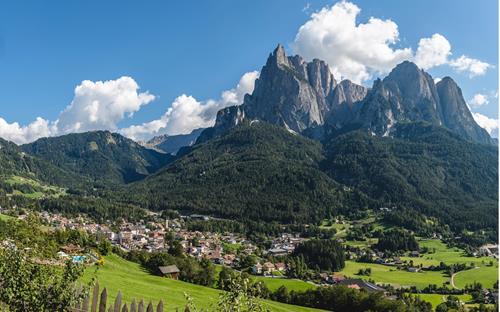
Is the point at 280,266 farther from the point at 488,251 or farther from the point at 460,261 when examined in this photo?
the point at 488,251

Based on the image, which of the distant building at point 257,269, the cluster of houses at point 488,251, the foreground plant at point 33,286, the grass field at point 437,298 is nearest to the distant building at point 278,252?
the distant building at point 257,269

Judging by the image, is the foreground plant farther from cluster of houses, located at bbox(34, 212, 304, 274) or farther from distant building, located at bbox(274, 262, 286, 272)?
distant building, located at bbox(274, 262, 286, 272)

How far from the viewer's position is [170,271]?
6253 cm

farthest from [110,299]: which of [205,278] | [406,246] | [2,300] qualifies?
[406,246]

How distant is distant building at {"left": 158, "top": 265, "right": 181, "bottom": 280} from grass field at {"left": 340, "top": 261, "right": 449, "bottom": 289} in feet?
213

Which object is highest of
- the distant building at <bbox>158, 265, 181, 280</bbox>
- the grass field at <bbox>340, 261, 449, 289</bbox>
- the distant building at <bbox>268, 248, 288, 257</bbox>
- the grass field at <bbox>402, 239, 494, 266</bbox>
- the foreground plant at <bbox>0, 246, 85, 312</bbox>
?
the foreground plant at <bbox>0, 246, 85, 312</bbox>

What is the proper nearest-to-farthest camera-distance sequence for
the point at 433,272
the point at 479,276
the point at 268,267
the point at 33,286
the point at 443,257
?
the point at 33,286
the point at 268,267
the point at 479,276
the point at 433,272
the point at 443,257

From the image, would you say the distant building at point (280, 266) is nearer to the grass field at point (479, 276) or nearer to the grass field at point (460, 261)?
the grass field at point (479, 276)

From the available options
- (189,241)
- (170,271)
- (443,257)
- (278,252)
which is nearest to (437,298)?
(170,271)

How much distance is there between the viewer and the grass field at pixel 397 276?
110188mm

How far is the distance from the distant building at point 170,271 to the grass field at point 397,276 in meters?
64.9

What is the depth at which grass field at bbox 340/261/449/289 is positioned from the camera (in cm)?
11019

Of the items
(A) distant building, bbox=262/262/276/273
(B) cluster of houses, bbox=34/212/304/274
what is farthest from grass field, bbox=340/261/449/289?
(B) cluster of houses, bbox=34/212/304/274

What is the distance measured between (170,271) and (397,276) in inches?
3081
